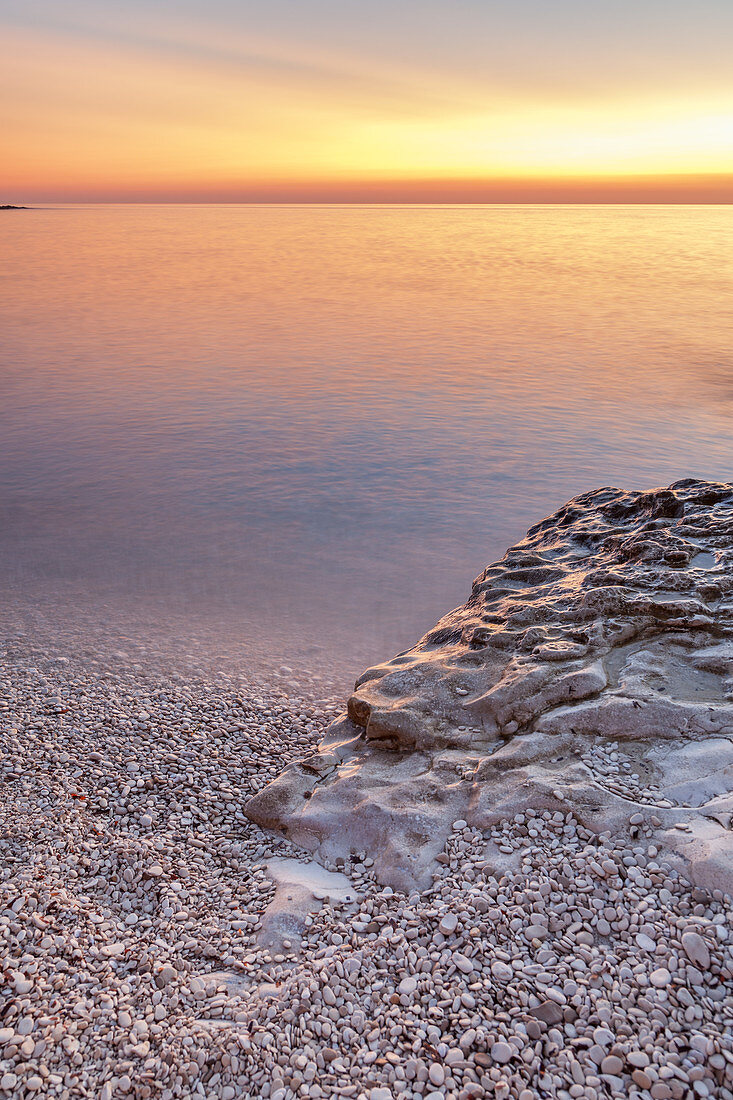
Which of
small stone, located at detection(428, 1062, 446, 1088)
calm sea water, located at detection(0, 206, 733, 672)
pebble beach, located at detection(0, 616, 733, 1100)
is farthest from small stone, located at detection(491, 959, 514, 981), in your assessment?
calm sea water, located at detection(0, 206, 733, 672)

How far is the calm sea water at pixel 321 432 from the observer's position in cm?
801

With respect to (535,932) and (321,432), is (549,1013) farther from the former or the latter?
(321,432)

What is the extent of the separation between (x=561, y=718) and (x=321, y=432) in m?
10.0

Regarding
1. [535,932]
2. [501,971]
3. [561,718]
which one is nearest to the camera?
[501,971]

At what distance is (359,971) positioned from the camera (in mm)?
2871

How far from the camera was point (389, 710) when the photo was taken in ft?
14.3

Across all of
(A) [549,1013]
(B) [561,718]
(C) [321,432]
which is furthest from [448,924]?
(C) [321,432]

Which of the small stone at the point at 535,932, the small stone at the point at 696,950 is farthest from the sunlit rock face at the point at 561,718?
the small stone at the point at 535,932

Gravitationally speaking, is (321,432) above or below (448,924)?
above

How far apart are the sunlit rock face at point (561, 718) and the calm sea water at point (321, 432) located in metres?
1.98

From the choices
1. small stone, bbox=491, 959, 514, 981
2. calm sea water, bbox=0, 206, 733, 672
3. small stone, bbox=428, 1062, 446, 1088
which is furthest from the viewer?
calm sea water, bbox=0, 206, 733, 672

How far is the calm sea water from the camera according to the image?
315 inches

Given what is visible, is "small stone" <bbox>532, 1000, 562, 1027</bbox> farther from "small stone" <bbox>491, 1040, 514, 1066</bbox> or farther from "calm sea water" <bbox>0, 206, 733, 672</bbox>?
"calm sea water" <bbox>0, 206, 733, 672</bbox>

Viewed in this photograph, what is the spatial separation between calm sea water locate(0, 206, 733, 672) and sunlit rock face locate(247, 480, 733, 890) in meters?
1.98
